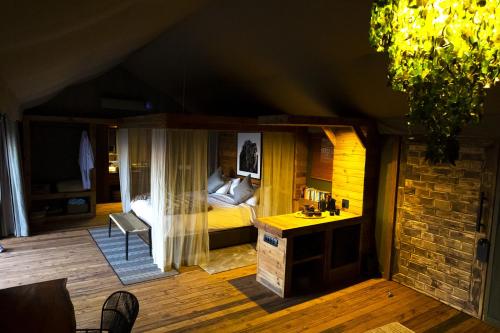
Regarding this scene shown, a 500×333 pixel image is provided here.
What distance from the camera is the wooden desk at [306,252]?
3939 millimetres

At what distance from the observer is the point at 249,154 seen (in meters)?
6.38

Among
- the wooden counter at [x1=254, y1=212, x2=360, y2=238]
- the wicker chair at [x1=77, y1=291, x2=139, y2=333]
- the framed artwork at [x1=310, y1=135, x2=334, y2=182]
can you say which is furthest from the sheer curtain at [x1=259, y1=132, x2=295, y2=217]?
the wicker chair at [x1=77, y1=291, x2=139, y2=333]

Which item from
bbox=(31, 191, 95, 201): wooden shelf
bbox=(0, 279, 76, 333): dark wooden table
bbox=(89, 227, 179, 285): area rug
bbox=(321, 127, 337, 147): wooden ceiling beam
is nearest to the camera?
bbox=(0, 279, 76, 333): dark wooden table

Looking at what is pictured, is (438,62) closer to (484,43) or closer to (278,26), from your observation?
(484,43)

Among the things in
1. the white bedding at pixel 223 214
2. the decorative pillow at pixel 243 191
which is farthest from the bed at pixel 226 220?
the decorative pillow at pixel 243 191

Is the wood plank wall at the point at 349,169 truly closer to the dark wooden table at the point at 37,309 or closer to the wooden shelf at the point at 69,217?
the dark wooden table at the point at 37,309

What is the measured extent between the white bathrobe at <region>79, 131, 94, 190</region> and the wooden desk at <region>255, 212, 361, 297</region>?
14.5 feet

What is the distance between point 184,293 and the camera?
3.90m

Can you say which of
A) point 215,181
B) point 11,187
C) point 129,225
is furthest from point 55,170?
point 215,181

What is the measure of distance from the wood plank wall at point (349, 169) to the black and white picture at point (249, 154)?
172cm

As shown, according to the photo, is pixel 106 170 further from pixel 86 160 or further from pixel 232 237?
pixel 232 237

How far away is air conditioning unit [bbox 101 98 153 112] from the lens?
697cm

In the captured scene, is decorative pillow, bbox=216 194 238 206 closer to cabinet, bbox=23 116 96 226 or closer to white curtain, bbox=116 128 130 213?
white curtain, bbox=116 128 130 213

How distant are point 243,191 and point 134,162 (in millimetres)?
2222
